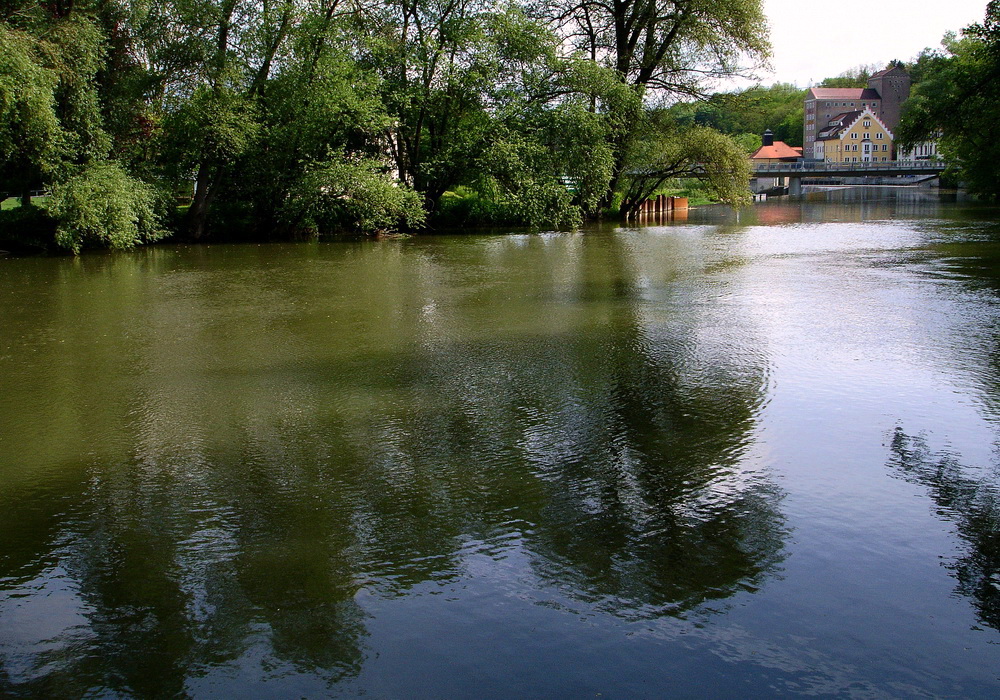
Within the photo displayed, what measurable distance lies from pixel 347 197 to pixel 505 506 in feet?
72.1

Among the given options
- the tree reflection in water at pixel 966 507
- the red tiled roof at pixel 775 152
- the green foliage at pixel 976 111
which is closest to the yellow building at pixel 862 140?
the red tiled roof at pixel 775 152

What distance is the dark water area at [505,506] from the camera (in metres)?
3.35

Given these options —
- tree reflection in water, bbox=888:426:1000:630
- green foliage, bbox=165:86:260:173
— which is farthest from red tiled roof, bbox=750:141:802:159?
tree reflection in water, bbox=888:426:1000:630

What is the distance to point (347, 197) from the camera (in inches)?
1009

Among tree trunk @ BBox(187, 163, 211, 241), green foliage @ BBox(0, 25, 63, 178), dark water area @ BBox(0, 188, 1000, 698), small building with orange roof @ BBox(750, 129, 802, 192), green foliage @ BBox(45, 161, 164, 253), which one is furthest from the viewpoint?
small building with orange roof @ BBox(750, 129, 802, 192)

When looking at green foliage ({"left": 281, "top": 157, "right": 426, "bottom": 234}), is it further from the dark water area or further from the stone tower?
the stone tower

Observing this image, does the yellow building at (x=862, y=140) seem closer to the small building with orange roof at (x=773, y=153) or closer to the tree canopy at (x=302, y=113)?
the small building with orange roof at (x=773, y=153)

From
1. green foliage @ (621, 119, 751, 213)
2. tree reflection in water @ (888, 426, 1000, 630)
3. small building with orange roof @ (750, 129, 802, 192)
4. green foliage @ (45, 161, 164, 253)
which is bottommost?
tree reflection in water @ (888, 426, 1000, 630)

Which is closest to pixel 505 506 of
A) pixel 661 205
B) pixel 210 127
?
pixel 210 127

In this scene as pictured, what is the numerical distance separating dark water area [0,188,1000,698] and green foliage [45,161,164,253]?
37.0 feet

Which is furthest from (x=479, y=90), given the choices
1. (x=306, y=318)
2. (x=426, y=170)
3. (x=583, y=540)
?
(x=583, y=540)

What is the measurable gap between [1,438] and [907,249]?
1924 centimetres

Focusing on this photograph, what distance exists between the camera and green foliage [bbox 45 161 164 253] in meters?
21.1

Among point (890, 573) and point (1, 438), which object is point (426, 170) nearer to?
point (1, 438)
